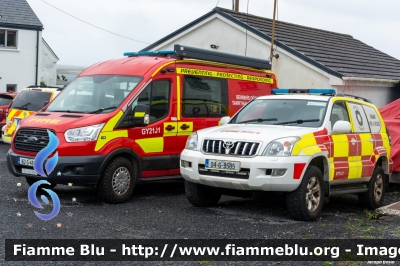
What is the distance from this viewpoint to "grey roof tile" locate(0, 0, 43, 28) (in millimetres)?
35766

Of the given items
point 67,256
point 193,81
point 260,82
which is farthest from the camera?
point 260,82

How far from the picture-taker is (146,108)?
403 inches

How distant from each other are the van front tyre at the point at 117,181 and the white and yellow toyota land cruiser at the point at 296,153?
3.26ft

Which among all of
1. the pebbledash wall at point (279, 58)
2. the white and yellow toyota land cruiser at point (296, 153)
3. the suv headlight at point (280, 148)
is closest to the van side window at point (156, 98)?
the white and yellow toyota land cruiser at point (296, 153)

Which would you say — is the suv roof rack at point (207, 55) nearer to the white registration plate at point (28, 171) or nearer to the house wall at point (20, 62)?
the white registration plate at point (28, 171)

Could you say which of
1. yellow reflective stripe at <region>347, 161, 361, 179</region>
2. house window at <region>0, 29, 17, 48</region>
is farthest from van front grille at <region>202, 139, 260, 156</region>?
house window at <region>0, 29, 17, 48</region>

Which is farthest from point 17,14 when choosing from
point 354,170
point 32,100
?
point 354,170

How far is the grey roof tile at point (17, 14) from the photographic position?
3577 centimetres

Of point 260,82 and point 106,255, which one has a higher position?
point 260,82

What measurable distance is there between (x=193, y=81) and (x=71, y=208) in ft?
10.8

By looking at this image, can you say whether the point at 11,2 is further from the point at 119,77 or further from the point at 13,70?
the point at 119,77

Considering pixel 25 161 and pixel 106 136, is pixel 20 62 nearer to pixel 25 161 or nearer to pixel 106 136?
pixel 25 161

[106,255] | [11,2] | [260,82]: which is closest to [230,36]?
[260,82]

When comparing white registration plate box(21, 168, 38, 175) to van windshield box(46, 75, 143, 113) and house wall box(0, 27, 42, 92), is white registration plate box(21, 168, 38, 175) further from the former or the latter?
house wall box(0, 27, 42, 92)
